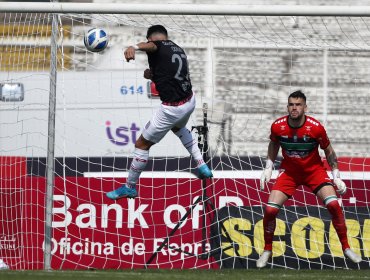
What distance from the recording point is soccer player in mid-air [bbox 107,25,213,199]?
10242mm

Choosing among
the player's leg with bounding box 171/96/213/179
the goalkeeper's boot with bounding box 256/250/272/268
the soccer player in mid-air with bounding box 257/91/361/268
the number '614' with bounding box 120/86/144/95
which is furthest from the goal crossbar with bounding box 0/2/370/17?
the number '614' with bounding box 120/86/144/95

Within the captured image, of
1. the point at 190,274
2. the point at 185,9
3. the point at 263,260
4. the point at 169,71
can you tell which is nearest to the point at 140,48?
the point at 169,71

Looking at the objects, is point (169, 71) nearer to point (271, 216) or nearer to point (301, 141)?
point (301, 141)

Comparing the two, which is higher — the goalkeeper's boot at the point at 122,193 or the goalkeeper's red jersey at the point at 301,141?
the goalkeeper's red jersey at the point at 301,141

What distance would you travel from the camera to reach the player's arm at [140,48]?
9.49 metres

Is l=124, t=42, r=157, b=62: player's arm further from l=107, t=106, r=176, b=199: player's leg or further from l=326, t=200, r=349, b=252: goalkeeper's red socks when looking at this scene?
l=326, t=200, r=349, b=252: goalkeeper's red socks

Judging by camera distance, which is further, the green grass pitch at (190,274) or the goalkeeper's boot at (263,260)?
the goalkeeper's boot at (263,260)

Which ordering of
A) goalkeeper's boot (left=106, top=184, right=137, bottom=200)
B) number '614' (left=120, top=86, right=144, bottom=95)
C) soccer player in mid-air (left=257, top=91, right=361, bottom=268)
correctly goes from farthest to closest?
number '614' (left=120, top=86, right=144, bottom=95), soccer player in mid-air (left=257, top=91, right=361, bottom=268), goalkeeper's boot (left=106, top=184, right=137, bottom=200)

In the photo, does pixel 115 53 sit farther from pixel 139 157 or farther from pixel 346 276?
pixel 346 276

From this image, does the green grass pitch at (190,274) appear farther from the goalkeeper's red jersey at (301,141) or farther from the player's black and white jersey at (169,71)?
the player's black and white jersey at (169,71)

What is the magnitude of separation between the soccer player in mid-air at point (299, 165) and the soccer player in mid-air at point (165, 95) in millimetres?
796

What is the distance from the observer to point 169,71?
33.6 feet

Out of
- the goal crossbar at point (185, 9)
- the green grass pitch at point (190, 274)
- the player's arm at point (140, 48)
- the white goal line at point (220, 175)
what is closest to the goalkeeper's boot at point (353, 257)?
the green grass pitch at point (190, 274)

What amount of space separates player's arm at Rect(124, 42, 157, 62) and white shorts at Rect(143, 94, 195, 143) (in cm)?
64
